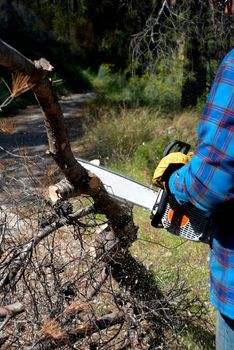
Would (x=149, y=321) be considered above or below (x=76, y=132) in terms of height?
above

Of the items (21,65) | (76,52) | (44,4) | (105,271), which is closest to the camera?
(21,65)

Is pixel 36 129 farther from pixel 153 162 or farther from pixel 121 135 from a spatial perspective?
pixel 153 162

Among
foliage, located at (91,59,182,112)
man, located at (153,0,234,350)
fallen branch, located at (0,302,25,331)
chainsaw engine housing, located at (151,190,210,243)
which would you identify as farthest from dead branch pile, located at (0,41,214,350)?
foliage, located at (91,59,182,112)

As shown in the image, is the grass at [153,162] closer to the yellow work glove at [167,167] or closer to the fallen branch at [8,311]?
the yellow work glove at [167,167]

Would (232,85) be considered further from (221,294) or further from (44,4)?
(44,4)

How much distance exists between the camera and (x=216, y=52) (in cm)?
856

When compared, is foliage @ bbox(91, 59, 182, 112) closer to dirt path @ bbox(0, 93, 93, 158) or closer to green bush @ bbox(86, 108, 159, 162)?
green bush @ bbox(86, 108, 159, 162)

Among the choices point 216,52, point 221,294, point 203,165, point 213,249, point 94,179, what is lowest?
point 216,52

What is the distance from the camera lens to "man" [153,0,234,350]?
1.55 meters

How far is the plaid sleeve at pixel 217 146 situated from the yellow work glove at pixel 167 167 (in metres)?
0.31

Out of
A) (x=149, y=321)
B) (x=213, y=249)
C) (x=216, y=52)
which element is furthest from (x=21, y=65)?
(x=216, y=52)

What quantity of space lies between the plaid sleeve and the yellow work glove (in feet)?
1.03

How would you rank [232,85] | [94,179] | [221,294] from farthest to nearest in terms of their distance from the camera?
[94,179] → [221,294] → [232,85]

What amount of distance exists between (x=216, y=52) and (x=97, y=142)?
2.65m
